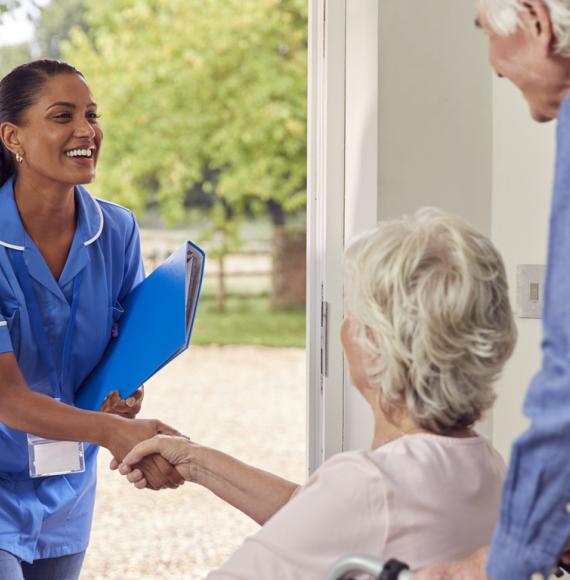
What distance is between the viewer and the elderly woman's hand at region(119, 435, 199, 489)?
5.53ft

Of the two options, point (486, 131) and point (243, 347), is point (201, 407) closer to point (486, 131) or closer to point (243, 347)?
point (243, 347)

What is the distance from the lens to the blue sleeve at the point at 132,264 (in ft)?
7.12

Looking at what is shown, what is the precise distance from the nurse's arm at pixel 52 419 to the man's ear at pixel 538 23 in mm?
1036

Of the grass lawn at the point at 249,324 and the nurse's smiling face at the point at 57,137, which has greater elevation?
the nurse's smiling face at the point at 57,137

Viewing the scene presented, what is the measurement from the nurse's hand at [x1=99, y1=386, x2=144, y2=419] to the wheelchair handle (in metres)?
0.91

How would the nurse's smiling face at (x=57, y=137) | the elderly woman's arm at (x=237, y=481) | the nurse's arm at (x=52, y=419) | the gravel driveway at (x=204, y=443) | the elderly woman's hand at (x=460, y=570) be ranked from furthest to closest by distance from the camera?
the gravel driveway at (x=204, y=443)
the nurse's smiling face at (x=57, y=137)
the nurse's arm at (x=52, y=419)
the elderly woman's arm at (x=237, y=481)
the elderly woman's hand at (x=460, y=570)

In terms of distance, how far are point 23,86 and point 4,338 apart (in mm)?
517

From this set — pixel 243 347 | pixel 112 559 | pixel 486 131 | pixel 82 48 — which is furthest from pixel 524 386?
pixel 82 48

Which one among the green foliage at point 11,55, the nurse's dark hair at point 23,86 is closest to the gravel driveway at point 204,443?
the nurse's dark hair at point 23,86

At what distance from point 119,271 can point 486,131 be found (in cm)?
85

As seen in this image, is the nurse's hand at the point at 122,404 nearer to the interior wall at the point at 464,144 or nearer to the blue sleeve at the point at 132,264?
the blue sleeve at the point at 132,264

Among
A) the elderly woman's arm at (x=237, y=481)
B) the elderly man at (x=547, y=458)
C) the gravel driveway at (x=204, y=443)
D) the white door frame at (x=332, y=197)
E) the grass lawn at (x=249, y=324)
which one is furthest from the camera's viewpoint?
the grass lawn at (x=249, y=324)

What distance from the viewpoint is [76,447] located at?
199 centimetres

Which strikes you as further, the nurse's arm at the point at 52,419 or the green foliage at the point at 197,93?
the green foliage at the point at 197,93
